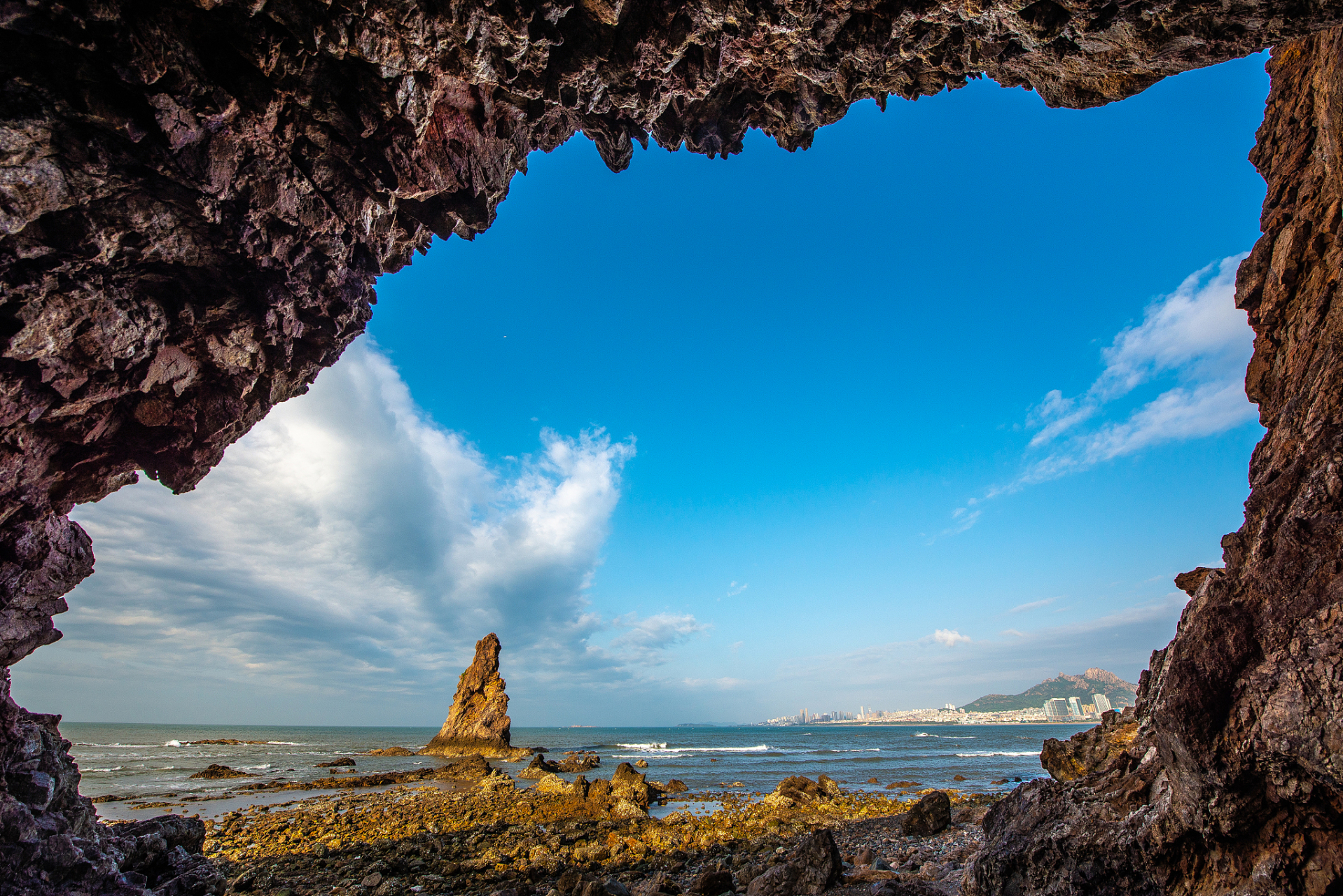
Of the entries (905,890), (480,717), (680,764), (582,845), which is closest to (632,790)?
(582,845)

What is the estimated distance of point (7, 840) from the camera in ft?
21.2

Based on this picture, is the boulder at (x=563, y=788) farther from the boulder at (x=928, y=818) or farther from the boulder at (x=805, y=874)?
the boulder at (x=805, y=874)

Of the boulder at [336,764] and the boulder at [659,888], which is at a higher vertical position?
the boulder at [659,888]

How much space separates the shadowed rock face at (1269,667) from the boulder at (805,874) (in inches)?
142

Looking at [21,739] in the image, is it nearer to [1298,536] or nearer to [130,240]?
[130,240]

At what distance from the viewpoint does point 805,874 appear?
32.0 ft

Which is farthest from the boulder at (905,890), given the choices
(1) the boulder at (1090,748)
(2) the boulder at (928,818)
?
(2) the boulder at (928,818)

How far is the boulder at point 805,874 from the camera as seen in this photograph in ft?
31.4

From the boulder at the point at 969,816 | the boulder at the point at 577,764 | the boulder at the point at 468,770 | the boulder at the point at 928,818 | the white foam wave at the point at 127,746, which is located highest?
the boulder at the point at 928,818

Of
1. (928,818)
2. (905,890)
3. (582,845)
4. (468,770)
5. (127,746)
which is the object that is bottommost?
(127,746)

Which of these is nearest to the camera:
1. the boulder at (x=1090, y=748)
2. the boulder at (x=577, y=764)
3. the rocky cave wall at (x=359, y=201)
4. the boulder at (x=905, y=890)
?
the rocky cave wall at (x=359, y=201)

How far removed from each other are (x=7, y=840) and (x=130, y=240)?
8.18m

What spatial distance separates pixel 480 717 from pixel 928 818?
46.3m

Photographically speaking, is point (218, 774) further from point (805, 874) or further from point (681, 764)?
point (805, 874)
